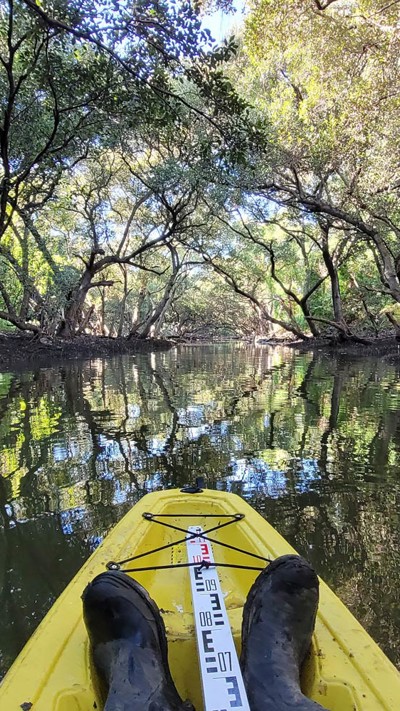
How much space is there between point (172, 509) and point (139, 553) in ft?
1.61

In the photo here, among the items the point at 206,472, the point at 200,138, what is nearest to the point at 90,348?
the point at 200,138

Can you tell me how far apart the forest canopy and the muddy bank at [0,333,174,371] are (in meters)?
0.60

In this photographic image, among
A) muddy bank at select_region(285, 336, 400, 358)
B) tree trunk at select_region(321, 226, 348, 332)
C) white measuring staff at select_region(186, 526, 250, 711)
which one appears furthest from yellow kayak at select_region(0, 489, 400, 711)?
muddy bank at select_region(285, 336, 400, 358)

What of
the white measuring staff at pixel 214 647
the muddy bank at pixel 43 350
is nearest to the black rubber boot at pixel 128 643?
the white measuring staff at pixel 214 647

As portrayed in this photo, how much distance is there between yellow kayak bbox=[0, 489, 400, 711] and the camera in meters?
1.41

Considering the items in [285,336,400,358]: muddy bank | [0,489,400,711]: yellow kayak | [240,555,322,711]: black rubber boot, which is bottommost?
[0,489,400,711]: yellow kayak

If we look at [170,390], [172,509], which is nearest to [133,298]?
[170,390]

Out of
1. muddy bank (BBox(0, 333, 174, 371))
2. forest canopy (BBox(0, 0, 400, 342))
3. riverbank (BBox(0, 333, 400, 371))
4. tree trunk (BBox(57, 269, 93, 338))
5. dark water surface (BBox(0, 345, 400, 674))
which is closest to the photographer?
dark water surface (BBox(0, 345, 400, 674))

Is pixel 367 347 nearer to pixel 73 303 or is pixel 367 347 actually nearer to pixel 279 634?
pixel 73 303

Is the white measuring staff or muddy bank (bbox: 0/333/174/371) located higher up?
muddy bank (bbox: 0/333/174/371)

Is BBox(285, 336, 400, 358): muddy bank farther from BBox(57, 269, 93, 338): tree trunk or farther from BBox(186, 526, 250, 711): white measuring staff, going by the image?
BBox(186, 526, 250, 711): white measuring staff

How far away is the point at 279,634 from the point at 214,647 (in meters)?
0.24

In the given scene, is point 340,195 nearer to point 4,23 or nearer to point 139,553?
point 4,23

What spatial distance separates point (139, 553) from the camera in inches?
93.0
